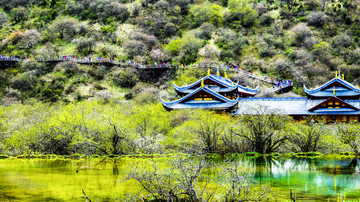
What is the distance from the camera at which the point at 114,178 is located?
88.8ft

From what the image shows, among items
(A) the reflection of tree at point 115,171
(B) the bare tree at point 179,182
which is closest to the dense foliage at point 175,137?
(A) the reflection of tree at point 115,171

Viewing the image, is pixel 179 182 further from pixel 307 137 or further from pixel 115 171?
pixel 307 137

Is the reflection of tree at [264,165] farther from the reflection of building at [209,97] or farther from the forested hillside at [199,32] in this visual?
the forested hillside at [199,32]

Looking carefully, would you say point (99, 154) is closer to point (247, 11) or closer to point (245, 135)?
point (245, 135)

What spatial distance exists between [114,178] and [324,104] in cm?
3447

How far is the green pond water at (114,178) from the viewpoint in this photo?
72.3 feet

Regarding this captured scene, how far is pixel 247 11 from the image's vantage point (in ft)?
372

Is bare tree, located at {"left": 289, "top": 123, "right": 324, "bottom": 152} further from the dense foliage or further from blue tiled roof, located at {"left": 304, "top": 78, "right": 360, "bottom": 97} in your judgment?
blue tiled roof, located at {"left": 304, "top": 78, "right": 360, "bottom": 97}

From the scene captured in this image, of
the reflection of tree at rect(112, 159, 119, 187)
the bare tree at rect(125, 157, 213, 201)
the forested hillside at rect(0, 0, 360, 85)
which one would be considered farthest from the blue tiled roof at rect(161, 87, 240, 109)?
the forested hillside at rect(0, 0, 360, 85)

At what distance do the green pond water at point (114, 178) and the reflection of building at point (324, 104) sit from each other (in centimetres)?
1803

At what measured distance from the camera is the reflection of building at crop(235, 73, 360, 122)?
5163 cm

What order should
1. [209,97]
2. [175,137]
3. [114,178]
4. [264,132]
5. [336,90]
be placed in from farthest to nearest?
[336,90] < [209,97] < [175,137] < [264,132] < [114,178]

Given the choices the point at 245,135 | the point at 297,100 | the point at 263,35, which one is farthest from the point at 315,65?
the point at 245,135

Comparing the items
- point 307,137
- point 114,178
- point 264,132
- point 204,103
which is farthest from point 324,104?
point 114,178
